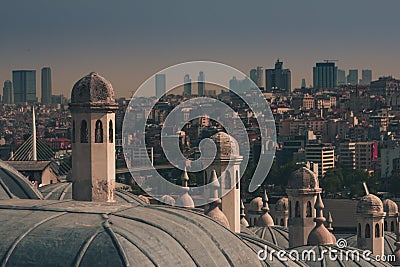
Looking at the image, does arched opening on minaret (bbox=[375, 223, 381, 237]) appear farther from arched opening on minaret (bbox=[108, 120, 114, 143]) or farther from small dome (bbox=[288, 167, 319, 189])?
arched opening on minaret (bbox=[108, 120, 114, 143])

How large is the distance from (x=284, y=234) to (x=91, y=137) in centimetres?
1323

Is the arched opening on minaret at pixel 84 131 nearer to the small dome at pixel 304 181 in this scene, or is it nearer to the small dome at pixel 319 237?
the small dome at pixel 319 237

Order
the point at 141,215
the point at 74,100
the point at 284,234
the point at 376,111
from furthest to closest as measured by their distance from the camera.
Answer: the point at 376,111 → the point at 284,234 → the point at 74,100 → the point at 141,215

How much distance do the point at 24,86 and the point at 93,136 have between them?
384 ft

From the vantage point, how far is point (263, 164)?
207 feet

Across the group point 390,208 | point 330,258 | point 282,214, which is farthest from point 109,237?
point 390,208

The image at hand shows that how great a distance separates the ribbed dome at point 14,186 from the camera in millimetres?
16672

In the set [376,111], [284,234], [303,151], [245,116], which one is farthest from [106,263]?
[376,111]

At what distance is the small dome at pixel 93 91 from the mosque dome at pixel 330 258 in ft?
23.6

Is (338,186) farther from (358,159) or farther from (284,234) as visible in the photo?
(284,234)

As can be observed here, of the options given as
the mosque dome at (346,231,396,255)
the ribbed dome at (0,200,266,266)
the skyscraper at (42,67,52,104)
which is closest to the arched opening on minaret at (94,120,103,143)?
the ribbed dome at (0,200,266,266)

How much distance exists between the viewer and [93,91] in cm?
1638

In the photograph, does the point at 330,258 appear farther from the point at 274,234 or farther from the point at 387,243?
the point at 387,243

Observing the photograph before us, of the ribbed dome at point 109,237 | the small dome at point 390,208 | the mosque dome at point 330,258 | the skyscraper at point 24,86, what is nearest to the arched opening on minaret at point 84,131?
the ribbed dome at point 109,237
